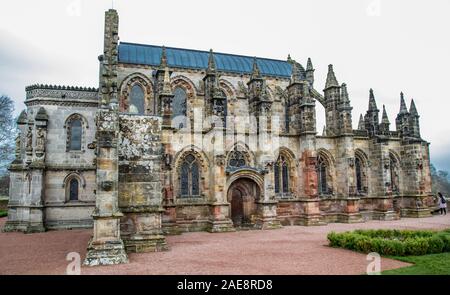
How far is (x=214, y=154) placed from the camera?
22.6 meters

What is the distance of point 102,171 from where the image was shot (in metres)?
12.8

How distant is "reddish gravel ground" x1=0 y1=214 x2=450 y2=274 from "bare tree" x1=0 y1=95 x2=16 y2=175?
27.1 m

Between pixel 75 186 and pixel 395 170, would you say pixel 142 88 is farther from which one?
pixel 395 170

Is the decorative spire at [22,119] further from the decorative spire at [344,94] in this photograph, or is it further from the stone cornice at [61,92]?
the decorative spire at [344,94]

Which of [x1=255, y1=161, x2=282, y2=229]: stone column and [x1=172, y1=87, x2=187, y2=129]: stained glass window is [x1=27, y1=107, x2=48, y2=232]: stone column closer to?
[x1=172, y1=87, x2=187, y2=129]: stained glass window

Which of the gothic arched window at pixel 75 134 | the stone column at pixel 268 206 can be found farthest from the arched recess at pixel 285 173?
the gothic arched window at pixel 75 134

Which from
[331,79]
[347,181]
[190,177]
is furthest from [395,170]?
[190,177]

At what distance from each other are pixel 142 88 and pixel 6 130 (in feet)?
77.2

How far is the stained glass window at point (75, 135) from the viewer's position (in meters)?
26.1

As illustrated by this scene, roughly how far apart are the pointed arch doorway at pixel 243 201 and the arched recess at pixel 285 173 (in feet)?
8.48

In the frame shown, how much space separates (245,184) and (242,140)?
3.17 metres

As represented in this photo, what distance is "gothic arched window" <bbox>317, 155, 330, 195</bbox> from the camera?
27.7 m

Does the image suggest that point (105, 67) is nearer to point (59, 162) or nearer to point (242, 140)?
point (242, 140)
